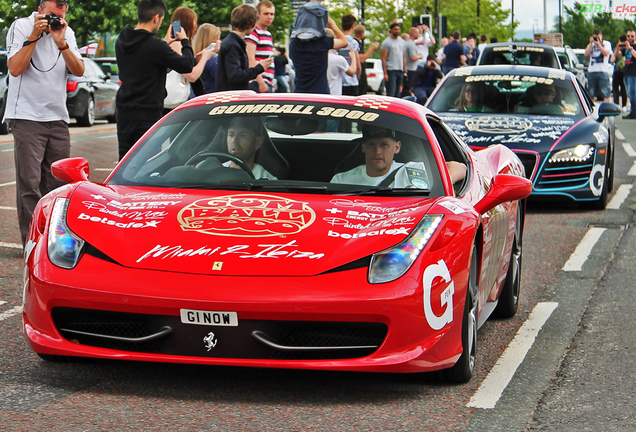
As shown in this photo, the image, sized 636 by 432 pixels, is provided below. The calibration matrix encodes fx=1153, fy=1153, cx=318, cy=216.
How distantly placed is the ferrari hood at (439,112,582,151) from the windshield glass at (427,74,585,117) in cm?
28

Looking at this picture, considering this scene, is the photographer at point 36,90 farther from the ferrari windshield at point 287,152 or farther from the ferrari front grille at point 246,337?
the ferrari front grille at point 246,337

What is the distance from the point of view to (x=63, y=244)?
4574mm

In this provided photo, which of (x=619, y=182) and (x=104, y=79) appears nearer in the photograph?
(x=619, y=182)

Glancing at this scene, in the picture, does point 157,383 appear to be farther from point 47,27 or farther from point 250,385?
point 47,27

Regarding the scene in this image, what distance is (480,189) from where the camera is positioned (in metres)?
5.70

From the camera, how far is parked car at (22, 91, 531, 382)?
428cm

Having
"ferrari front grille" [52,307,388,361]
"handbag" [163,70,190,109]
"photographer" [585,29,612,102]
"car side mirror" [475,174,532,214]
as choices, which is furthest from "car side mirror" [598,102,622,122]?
"photographer" [585,29,612,102]

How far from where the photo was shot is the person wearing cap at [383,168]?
530 centimetres

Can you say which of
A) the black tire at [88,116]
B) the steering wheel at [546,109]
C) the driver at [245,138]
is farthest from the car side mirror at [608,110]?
the black tire at [88,116]

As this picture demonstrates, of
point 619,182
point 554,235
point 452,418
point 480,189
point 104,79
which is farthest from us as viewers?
point 104,79

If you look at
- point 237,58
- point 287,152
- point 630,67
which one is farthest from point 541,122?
point 630,67

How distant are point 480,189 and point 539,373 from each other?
105cm

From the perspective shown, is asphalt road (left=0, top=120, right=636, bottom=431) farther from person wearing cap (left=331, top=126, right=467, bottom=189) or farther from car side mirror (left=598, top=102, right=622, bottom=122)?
car side mirror (left=598, top=102, right=622, bottom=122)

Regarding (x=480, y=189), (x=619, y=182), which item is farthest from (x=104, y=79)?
(x=480, y=189)
